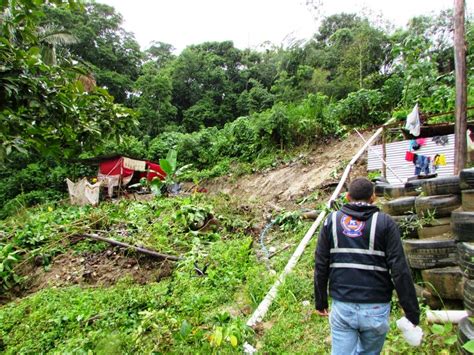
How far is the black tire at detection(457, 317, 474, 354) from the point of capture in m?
→ 2.18

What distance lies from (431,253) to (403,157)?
15.6ft

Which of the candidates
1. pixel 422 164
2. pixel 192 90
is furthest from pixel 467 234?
pixel 192 90

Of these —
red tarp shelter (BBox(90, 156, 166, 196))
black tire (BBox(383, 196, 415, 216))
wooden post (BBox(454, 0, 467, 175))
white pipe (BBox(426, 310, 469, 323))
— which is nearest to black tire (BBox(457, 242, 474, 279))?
white pipe (BBox(426, 310, 469, 323))

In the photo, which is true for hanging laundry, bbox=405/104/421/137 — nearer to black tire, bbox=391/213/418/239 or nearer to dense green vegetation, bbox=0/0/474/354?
dense green vegetation, bbox=0/0/474/354

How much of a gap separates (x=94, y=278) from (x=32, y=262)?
5.19 feet

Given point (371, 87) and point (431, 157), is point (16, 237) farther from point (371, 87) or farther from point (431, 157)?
point (371, 87)

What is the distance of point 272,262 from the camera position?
5219 millimetres

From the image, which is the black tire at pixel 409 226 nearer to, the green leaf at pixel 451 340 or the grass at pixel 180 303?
the grass at pixel 180 303

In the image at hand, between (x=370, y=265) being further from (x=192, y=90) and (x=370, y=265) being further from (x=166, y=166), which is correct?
(x=192, y=90)

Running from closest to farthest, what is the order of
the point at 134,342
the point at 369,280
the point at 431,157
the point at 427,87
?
the point at 369,280, the point at 134,342, the point at 431,157, the point at 427,87

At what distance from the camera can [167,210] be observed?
7.86 m

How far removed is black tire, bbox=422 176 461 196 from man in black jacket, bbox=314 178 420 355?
5.48 ft

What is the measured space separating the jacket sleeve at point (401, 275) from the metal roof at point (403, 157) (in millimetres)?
4928

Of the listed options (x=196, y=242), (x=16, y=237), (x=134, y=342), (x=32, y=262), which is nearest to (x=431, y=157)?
(x=196, y=242)
